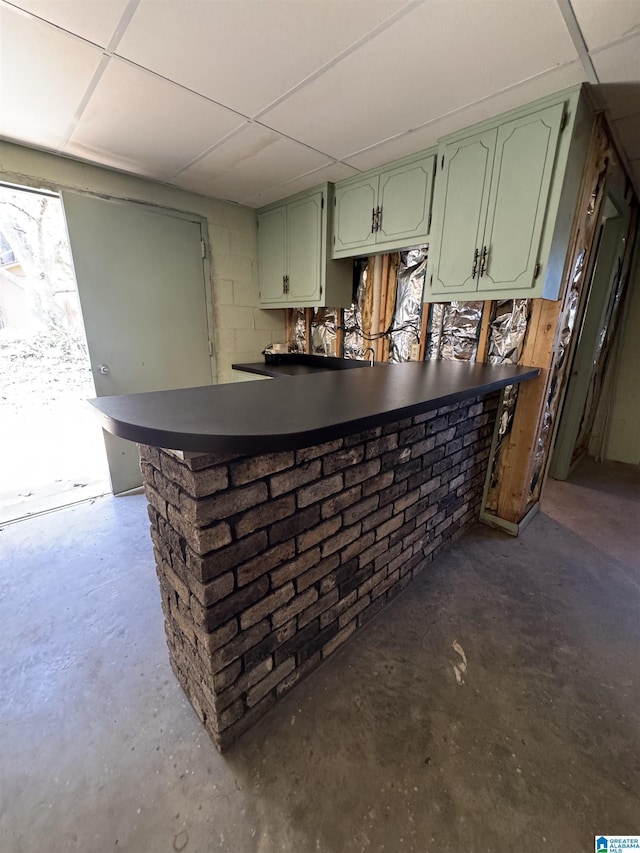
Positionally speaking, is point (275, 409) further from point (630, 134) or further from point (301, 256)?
point (630, 134)

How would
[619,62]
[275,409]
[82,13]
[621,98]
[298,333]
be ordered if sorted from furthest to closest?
[298,333] → [621,98] → [619,62] → [82,13] → [275,409]

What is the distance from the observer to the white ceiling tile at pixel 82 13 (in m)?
1.09

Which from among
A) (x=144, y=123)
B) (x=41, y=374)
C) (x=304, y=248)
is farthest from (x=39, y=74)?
(x=41, y=374)

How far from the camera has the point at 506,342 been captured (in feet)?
6.89

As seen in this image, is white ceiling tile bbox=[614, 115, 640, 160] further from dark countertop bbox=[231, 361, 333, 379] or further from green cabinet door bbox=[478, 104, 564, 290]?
dark countertop bbox=[231, 361, 333, 379]

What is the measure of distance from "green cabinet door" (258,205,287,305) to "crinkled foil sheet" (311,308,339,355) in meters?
0.38

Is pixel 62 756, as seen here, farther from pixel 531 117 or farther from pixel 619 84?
pixel 619 84

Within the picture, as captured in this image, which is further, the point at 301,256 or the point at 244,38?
the point at 301,256

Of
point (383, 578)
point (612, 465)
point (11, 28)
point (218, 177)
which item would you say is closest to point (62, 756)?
point (383, 578)

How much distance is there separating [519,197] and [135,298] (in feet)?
8.49

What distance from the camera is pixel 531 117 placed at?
1609mm

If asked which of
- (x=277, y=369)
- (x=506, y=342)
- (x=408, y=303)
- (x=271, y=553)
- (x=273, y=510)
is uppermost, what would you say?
(x=408, y=303)

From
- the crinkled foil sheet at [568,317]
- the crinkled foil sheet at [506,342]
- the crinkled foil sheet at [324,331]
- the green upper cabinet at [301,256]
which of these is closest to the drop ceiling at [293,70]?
the crinkled foil sheet at [568,317]

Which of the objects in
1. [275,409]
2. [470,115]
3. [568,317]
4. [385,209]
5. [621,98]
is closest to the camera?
[275,409]
